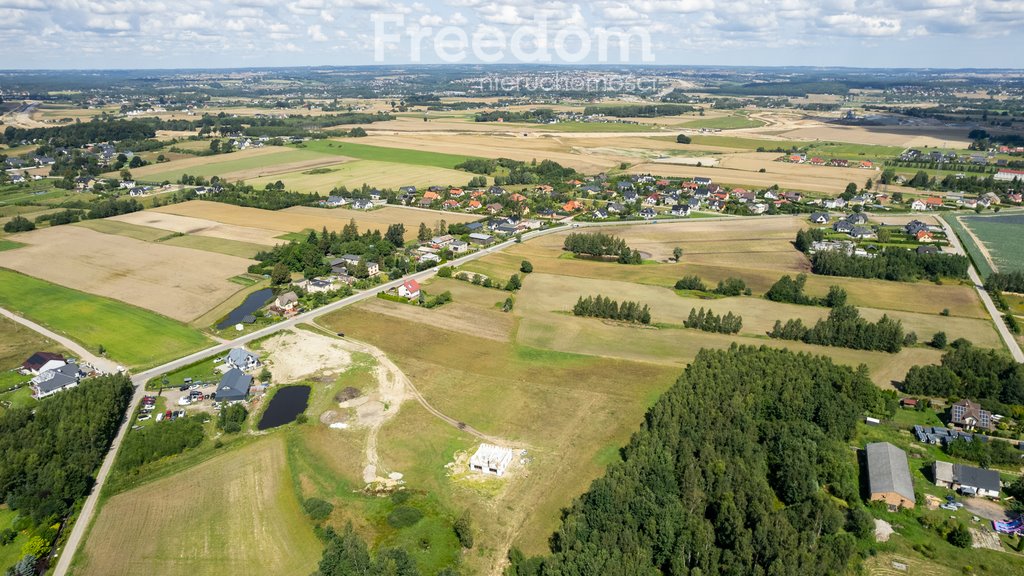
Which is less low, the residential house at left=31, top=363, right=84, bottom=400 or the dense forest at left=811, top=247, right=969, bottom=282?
the dense forest at left=811, top=247, right=969, bottom=282

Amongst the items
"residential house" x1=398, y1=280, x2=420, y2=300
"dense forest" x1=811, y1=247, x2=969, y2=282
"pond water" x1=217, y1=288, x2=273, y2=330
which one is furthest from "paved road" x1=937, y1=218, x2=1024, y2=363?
"pond water" x1=217, y1=288, x2=273, y2=330

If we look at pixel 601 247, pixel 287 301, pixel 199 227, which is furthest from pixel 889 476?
pixel 199 227

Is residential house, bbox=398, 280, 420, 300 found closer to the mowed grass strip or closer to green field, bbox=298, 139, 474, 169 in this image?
the mowed grass strip

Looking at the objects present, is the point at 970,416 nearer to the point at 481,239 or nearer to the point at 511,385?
the point at 511,385

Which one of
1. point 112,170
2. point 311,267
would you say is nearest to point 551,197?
point 311,267

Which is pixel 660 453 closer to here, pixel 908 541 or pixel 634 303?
pixel 908 541

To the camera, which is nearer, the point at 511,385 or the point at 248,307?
the point at 511,385
